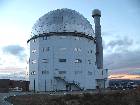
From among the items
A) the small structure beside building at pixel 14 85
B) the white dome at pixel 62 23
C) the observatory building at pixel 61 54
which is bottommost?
the small structure beside building at pixel 14 85

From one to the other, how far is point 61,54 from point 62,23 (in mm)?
6668

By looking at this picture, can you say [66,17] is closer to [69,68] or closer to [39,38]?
[39,38]

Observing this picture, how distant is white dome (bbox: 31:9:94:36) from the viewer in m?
57.7

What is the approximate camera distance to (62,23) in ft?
190

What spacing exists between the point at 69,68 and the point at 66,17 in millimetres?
11175

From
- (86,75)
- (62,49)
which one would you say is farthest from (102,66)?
(62,49)

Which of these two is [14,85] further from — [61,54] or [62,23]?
[62,23]

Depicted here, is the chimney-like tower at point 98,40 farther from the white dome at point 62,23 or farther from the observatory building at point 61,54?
the observatory building at point 61,54

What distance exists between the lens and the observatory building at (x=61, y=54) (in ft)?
184

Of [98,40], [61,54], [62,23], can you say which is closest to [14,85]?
[61,54]

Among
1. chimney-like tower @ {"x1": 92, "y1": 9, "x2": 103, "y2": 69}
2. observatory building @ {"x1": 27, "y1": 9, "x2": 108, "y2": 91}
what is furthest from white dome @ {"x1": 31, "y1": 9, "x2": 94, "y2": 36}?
chimney-like tower @ {"x1": 92, "y1": 9, "x2": 103, "y2": 69}

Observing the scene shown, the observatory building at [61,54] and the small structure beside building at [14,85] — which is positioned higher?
the observatory building at [61,54]

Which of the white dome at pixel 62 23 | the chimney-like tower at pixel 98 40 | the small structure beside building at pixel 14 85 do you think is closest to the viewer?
the small structure beside building at pixel 14 85

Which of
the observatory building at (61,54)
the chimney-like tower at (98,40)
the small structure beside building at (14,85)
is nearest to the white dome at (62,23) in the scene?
the observatory building at (61,54)
